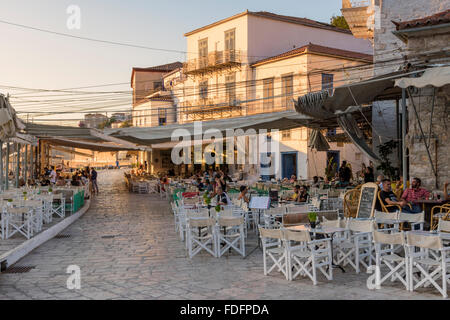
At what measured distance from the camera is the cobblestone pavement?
226 inches

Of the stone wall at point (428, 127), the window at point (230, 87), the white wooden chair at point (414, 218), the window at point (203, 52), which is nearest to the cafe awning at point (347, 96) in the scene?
the stone wall at point (428, 127)

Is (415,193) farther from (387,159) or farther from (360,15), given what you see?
(360,15)

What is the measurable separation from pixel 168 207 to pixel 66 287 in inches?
441

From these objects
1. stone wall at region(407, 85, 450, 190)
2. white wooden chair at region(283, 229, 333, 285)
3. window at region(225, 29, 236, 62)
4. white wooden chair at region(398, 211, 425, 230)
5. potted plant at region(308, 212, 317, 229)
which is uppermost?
window at region(225, 29, 236, 62)

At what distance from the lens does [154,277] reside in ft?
21.8

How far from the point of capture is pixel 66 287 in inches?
242

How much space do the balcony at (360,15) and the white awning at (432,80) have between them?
10820 millimetres

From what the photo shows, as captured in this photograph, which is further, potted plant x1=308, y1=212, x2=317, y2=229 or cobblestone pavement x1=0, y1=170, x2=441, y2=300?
potted plant x1=308, y1=212, x2=317, y2=229

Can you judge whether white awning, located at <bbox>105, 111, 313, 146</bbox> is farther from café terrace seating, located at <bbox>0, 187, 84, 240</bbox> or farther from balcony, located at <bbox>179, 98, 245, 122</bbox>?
balcony, located at <bbox>179, 98, 245, 122</bbox>

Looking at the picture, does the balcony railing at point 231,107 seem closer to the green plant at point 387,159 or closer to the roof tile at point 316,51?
the roof tile at point 316,51

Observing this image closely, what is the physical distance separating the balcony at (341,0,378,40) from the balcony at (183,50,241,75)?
31.7 feet

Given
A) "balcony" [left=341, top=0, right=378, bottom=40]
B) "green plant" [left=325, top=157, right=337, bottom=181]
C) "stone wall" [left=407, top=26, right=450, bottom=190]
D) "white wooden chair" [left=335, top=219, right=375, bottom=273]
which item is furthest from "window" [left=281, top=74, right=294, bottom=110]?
"white wooden chair" [left=335, top=219, right=375, bottom=273]

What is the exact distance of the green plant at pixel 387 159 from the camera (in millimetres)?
13602
